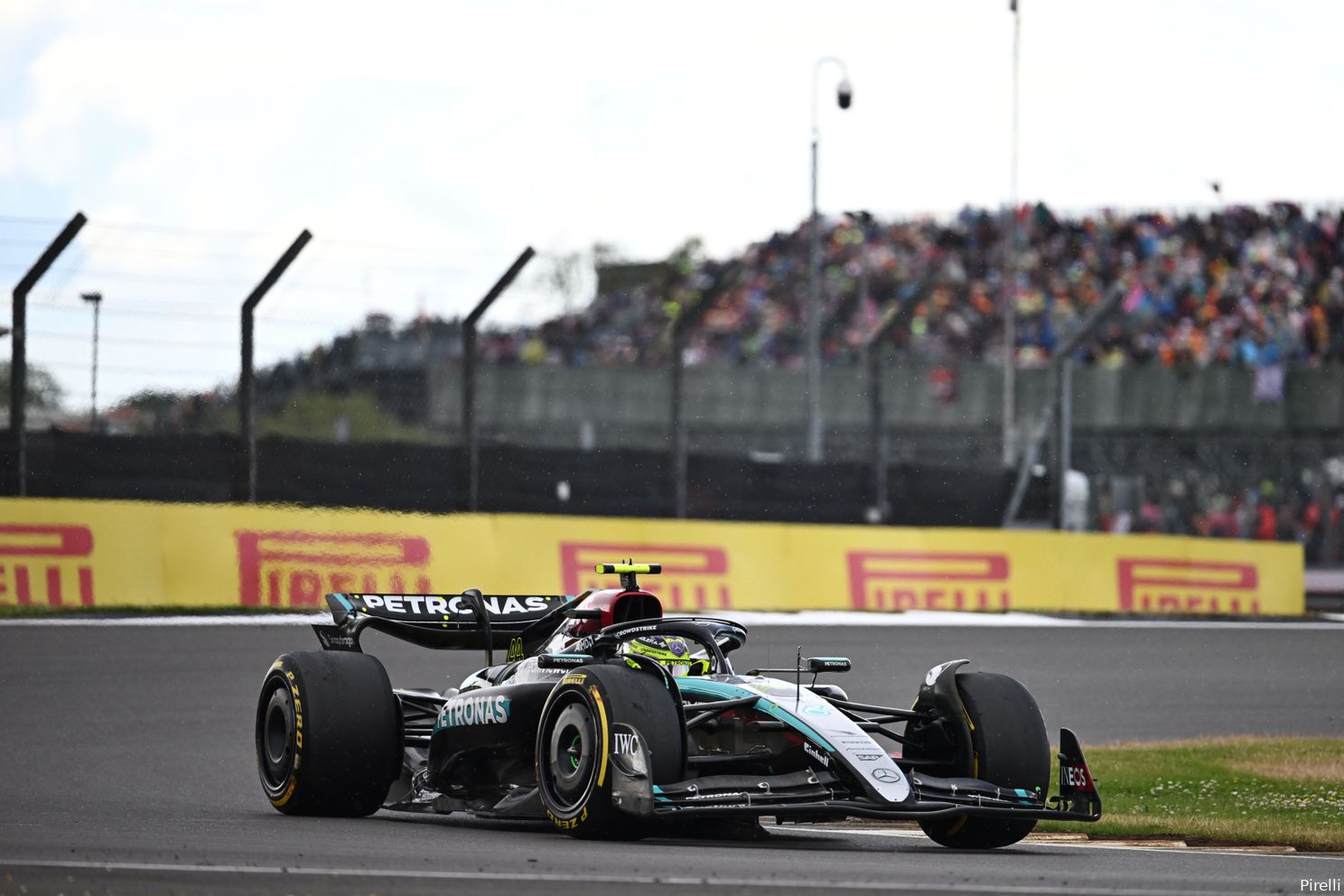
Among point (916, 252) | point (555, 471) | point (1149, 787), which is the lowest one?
point (1149, 787)

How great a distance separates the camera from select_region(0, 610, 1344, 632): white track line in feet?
54.5

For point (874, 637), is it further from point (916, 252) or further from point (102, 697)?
point (916, 252)

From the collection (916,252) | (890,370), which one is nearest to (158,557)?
(890,370)

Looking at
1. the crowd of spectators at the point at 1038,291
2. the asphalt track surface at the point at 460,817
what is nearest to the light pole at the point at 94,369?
the asphalt track surface at the point at 460,817

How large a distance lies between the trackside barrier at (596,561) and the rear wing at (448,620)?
23.5 ft

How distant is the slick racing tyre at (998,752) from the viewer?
8461mm

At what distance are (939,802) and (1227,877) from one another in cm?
125

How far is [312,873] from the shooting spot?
253 inches

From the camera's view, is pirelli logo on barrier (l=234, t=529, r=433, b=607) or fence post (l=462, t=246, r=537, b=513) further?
fence post (l=462, t=246, r=537, b=513)

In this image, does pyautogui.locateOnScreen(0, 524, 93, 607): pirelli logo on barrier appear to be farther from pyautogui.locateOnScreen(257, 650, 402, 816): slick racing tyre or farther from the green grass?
the green grass

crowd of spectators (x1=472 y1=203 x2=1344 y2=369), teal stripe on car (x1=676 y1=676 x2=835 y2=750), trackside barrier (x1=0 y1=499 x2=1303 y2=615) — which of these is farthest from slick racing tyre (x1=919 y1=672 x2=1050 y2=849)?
crowd of spectators (x1=472 y1=203 x2=1344 y2=369)

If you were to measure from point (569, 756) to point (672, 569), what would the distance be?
11.4 meters

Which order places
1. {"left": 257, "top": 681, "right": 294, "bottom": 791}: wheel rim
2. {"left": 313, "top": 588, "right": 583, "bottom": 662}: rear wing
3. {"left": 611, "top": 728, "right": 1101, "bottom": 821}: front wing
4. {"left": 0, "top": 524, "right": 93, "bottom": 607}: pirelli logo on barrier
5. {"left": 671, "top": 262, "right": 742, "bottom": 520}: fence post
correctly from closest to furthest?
{"left": 611, "top": 728, "right": 1101, "bottom": 821}: front wing
{"left": 257, "top": 681, "right": 294, "bottom": 791}: wheel rim
{"left": 313, "top": 588, "right": 583, "bottom": 662}: rear wing
{"left": 0, "top": 524, "right": 93, "bottom": 607}: pirelli logo on barrier
{"left": 671, "top": 262, "right": 742, "bottom": 520}: fence post

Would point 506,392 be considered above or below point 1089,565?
above
